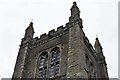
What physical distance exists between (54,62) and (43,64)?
47.0 inches

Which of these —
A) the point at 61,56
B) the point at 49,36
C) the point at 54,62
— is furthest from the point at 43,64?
the point at 49,36

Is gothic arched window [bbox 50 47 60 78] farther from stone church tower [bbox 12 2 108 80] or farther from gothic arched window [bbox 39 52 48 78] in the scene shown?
gothic arched window [bbox 39 52 48 78]

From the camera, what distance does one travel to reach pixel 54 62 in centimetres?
2588

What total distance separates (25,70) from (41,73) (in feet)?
5.32

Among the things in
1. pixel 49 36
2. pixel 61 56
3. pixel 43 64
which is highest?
pixel 49 36

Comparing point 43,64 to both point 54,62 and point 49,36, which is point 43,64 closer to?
point 54,62

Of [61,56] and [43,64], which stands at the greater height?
[61,56]

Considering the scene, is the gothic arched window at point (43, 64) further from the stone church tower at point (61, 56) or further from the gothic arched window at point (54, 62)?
the gothic arched window at point (54, 62)

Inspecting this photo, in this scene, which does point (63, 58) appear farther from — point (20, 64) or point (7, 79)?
point (7, 79)

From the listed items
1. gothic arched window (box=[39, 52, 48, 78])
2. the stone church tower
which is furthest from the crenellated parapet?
gothic arched window (box=[39, 52, 48, 78])

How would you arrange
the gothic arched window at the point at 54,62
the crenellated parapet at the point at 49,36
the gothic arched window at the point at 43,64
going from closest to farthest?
the gothic arched window at the point at 54,62, the gothic arched window at the point at 43,64, the crenellated parapet at the point at 49,36

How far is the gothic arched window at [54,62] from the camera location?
80.7 feet

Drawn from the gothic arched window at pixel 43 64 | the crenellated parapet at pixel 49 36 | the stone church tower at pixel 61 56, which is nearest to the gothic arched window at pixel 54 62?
the stone church tower at pixel 61 56

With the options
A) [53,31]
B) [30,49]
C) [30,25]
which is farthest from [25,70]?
[30,25]
